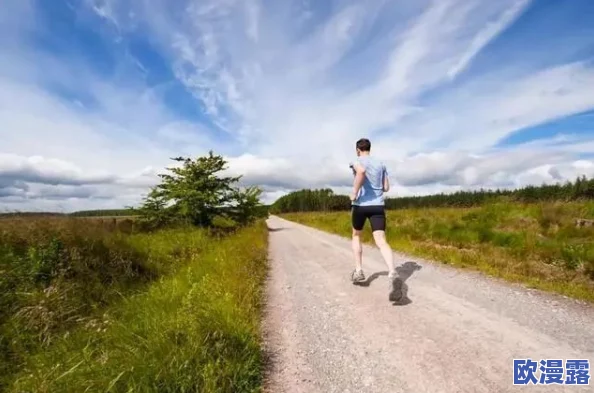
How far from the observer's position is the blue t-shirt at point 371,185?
6.01m

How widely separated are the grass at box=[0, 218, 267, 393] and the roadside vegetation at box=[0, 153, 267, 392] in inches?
0.5

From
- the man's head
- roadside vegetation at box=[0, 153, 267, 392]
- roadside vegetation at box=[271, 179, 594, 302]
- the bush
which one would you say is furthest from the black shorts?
the bush

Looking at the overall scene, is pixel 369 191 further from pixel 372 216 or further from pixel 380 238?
pixel 380 238

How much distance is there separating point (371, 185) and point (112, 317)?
431 centimetres

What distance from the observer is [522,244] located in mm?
10172

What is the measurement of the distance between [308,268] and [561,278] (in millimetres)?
5219

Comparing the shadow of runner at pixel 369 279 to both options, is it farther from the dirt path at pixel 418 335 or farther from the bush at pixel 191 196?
the bush at pixel 191 196

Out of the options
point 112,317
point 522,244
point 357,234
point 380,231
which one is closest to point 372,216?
point 380,231

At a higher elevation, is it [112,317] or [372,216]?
[372,216]

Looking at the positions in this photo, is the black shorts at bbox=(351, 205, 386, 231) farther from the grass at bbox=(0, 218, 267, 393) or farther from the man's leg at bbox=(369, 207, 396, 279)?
the grass at bbox=(0, 218, 267, 393)

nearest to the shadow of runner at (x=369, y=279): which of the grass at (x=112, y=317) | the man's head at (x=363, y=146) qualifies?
Answer: the grass at (x=112, y=317)

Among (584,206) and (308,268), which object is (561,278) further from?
(584,206)

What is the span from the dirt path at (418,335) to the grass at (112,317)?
0.50 m

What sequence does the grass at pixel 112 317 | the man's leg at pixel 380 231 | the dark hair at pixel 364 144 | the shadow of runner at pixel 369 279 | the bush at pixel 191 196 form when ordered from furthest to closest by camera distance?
the bush at pixel 191 196 → the shadow of runner at pixel 369 279 → the dark hair at pixel 364 144 → the man's leg at pixel 380 231 → the grass at pixel 112 317
